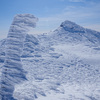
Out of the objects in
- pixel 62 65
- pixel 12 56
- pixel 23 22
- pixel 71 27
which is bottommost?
pixel 62 65

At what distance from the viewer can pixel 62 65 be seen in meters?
10.4

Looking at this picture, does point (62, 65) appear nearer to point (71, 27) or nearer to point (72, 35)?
point (72, 35)

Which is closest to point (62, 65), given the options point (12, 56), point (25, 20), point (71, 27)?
point (25, 20)

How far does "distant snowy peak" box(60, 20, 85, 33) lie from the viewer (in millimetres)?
15005

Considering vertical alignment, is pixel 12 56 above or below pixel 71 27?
below

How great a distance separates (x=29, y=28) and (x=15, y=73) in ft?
7.53

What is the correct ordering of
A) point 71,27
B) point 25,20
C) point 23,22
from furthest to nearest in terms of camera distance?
point 71,27 < point 25,20 < point 23,22

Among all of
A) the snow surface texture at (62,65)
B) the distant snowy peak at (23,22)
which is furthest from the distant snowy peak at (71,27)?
the distant snowy peak at (23,22)

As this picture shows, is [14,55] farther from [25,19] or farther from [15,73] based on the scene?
[25,19]

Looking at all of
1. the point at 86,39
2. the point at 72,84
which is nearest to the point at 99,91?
the point at 72,84

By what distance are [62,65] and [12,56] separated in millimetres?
5315

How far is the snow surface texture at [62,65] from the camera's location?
24.3ft

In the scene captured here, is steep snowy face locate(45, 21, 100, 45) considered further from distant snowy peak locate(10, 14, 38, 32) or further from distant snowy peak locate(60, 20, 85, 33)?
distant snowy peak locate(10, 14, 38, 32)

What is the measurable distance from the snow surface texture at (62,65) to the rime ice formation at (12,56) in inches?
40.2
